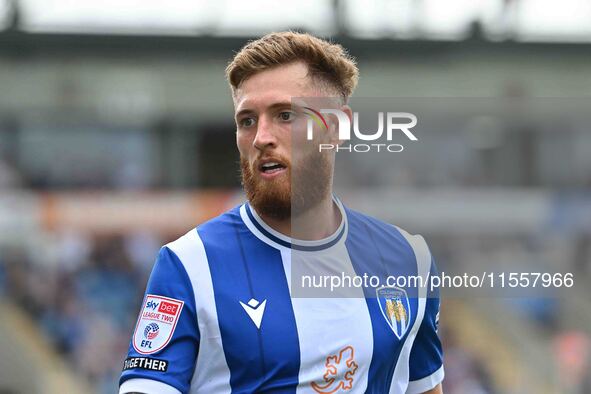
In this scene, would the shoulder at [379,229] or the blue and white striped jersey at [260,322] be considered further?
the shoulder at [379,229]

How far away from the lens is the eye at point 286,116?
243 cm

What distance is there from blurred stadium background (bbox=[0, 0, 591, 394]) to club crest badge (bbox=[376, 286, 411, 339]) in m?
5.87

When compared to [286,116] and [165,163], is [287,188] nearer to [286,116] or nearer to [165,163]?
[286,116]

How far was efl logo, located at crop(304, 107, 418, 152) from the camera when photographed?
2.50m

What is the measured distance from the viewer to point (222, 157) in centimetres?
1370

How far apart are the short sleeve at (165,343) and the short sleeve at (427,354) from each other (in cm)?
62

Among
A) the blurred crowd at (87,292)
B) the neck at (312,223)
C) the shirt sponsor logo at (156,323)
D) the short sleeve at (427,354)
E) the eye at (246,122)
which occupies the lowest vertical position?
the blurred crowd at (87,292)

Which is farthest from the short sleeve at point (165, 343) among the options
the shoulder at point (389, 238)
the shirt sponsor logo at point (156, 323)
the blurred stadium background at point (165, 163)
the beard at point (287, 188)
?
the blurred stadium background at point (165, 163)

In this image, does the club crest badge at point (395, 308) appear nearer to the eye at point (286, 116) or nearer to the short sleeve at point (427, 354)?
the short sleeve at point (427, 354)

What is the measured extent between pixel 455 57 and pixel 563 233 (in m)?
5.81

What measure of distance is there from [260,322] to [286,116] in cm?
48

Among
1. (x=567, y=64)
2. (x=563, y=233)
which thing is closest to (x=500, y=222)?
(x=563, y=233)

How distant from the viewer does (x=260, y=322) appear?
7.71 feet

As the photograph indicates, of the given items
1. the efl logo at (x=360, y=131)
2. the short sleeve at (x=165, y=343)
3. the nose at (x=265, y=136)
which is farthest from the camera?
the efl logo at (x=360, y=131)
